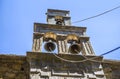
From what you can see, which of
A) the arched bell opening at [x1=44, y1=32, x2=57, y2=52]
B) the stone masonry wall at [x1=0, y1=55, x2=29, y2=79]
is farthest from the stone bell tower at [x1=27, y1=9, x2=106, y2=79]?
the stone masonry wall at [x1=0, y1=55, x2=29, y2=79]

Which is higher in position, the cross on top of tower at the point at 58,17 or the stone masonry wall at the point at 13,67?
the cross on top of tower at the point at 58,17

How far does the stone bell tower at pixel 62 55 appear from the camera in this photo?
1086 centimetres

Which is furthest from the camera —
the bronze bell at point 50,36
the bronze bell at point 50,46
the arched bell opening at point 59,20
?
the arched bell opening at point 59,20

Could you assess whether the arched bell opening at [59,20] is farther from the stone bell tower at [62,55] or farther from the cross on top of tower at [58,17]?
the stone bell tower at [62,55]

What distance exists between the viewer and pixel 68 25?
556 inches

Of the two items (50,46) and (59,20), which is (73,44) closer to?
(50,46)

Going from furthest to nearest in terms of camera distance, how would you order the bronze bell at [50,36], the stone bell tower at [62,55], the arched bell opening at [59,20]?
the arched bell opening at [59,20] < the bronze bell at [50,36] < the stone bell tower at [62,55]

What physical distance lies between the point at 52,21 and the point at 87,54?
11.0ft

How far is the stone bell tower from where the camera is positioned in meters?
10.9

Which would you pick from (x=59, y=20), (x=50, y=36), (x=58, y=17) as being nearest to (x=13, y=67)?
(x=50, y=36)

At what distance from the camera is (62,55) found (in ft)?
37.5

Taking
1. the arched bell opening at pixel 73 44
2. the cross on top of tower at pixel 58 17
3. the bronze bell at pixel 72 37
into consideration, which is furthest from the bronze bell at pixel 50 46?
the cross on top of tower at pixel 58 17

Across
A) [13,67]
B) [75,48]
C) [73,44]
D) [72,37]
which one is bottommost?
[13,67]

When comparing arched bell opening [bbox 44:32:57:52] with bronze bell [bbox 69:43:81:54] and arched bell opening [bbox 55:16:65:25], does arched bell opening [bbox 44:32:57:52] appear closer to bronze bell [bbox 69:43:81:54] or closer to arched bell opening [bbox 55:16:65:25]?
bronze bell [bbox 69:43:81:54]
